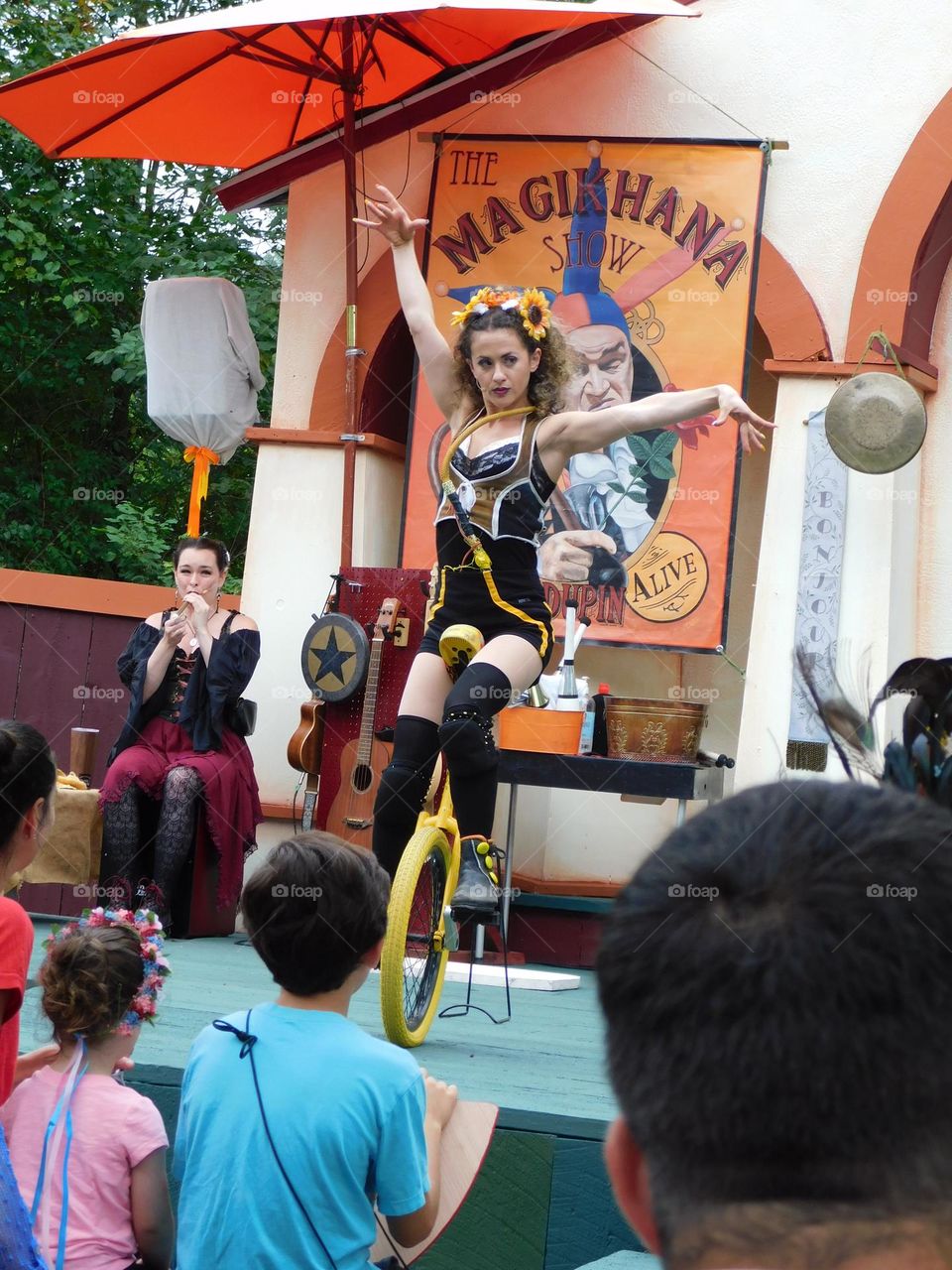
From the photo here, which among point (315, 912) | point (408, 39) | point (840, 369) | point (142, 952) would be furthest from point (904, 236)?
point (315, 912)

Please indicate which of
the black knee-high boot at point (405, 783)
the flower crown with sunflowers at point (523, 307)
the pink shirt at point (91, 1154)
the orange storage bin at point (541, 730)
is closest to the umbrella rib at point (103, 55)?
the flower crown with sunflowers at point (523, 307)

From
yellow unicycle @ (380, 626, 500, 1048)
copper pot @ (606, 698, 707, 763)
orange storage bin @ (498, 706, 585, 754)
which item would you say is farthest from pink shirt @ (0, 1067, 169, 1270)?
copper pot @ (606, 698, 707, 763)

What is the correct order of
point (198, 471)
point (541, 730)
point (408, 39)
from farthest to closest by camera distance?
point (198, 471) < point (408, 39) < point (541, 730)

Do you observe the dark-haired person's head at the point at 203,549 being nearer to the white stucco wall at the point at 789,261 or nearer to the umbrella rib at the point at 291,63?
the white stucco wall at the point at 789,261

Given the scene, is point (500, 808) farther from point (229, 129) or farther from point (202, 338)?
point (229, 129)

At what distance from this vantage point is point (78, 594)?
7.68 metres

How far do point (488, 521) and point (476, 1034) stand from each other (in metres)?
1.45

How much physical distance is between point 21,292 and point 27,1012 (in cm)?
975

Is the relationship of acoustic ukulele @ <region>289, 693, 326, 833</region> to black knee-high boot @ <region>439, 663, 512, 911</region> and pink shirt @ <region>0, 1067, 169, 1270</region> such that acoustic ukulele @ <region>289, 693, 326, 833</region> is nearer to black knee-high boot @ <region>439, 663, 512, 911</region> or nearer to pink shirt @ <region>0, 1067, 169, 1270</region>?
black knee-high boot @ <region>439, 663, 512, 911</region>

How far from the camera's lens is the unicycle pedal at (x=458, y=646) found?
400 cm

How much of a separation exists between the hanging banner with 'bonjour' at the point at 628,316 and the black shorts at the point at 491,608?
2.45m

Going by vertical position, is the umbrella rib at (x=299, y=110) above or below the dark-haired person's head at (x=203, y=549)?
above

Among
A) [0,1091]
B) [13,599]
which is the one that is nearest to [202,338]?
[13,599]

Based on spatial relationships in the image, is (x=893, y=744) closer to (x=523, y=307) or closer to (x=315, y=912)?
(x=315, y=912)
